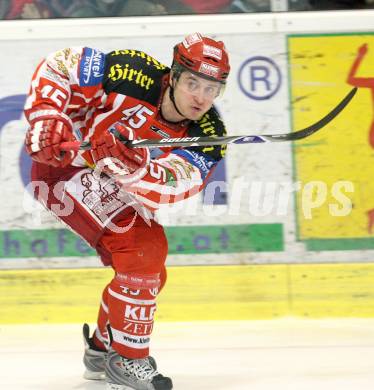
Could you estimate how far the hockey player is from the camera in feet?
10.9

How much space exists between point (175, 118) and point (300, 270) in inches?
51.3

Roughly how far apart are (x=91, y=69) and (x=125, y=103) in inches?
6.4

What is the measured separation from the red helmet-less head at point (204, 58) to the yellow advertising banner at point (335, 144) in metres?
1.19

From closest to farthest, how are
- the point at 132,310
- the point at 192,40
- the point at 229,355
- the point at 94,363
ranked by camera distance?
the point at 132,310, the point at 192,40, the point at 94,363, the point at 229,355

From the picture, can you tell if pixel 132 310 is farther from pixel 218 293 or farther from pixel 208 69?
pixel 218 293

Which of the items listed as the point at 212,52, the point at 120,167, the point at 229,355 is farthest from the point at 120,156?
the point at 229,355

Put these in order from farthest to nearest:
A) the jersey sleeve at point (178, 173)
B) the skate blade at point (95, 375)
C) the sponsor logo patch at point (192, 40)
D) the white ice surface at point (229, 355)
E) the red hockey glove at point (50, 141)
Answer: the skate blade at point (95, 375) → the white ice surface at point (229, 355) → the sponsor logo patch at point (192, 40) → the jersey sleeve at point (178, 173) → the red hockey glove at point (50, 141)

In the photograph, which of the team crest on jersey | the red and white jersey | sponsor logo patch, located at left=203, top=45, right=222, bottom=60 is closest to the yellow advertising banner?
the red and white jersey

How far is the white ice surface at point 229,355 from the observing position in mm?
3580

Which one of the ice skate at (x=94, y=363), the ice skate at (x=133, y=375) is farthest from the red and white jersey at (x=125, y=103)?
the ice skate at (x=94, y=363)

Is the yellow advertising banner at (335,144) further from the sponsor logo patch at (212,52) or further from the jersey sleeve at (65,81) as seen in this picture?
the jersey sleeve at (65,81)

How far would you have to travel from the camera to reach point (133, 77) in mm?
3482

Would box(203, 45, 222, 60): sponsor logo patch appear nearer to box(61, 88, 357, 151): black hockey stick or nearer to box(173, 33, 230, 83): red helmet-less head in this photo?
box(173, 33, 230, 83): red helmet-less head

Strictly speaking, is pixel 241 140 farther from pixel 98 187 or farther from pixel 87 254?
pixel 87 254
